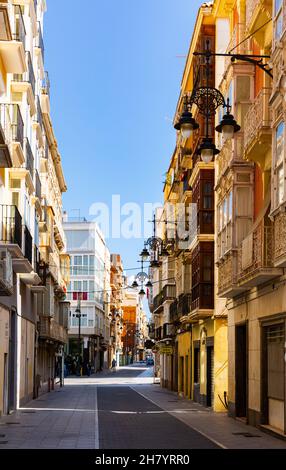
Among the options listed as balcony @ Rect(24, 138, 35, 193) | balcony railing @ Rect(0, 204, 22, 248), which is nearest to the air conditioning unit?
balcony railing @ Rect(0, 204, 22, 248)

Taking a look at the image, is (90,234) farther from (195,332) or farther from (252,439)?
(252,439)

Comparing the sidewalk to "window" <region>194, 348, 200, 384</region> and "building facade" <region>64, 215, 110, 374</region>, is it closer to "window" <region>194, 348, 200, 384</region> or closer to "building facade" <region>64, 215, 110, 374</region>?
"window" <region>194, 348, 200, 384</region>

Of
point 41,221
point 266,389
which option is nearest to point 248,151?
point 266,389

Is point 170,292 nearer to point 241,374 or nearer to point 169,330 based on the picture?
point 169,330

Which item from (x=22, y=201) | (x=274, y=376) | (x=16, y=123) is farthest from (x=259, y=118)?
(x=22, y=201)

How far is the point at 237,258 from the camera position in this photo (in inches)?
984

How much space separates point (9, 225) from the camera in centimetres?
2634

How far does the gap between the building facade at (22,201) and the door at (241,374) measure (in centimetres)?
721

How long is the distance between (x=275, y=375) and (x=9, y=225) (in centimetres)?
944

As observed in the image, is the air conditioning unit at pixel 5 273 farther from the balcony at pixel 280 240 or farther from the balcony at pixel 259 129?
the balcony at pixel 259 129

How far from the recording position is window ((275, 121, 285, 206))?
19016 mm

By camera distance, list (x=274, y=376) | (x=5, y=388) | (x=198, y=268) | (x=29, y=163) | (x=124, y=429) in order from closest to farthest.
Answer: (x=274, y=376) < (x=124, y=429) < (x=5, y=388) < (x=29, y=163) < (x=198, y=268)

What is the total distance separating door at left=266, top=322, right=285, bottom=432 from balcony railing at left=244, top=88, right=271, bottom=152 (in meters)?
4.65
